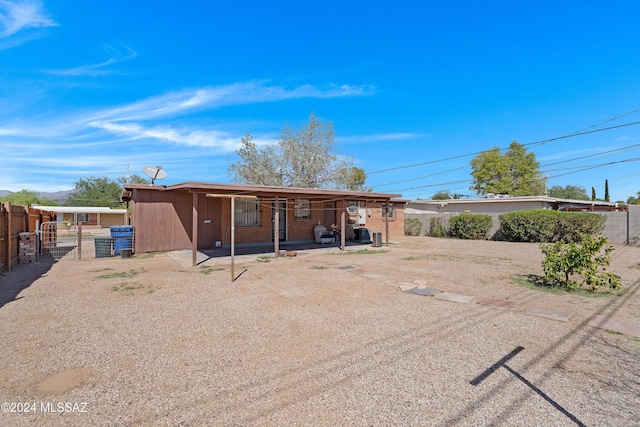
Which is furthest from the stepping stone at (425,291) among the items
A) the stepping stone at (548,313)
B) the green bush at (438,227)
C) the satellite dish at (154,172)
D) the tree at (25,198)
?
the tree at (25,198)

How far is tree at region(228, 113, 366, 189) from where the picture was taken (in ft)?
88.9

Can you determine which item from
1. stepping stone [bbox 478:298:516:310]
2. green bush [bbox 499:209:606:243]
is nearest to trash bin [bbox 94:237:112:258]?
stepping stone [bbox 478:298:516:310]

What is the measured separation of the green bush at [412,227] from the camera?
20750mm

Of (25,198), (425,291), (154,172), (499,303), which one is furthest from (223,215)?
(25,198)

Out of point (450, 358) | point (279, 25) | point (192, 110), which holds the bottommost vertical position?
point (450, 358)

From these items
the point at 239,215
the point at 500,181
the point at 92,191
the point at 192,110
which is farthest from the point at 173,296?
the point at 92,191

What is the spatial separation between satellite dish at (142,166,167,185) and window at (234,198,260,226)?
2987 millimetres

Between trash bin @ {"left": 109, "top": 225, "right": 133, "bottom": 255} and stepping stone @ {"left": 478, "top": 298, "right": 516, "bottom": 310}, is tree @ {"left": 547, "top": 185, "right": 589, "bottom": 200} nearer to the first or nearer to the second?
stepping stone @ {"left": 478, "top": 298, "right": 516, "bottom": 310}

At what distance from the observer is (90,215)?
3109cm

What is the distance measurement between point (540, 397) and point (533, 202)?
65.9 ft

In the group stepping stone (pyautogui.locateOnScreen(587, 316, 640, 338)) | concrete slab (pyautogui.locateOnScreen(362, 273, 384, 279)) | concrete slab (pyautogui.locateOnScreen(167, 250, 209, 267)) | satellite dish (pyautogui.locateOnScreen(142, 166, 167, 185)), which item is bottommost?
stepping stone (pyautogui.locateOnScreen(587, 316, 640, 338))

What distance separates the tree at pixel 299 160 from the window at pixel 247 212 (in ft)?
47.4

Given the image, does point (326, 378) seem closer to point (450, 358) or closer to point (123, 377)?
point (450, 358)

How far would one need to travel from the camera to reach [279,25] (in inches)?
545
